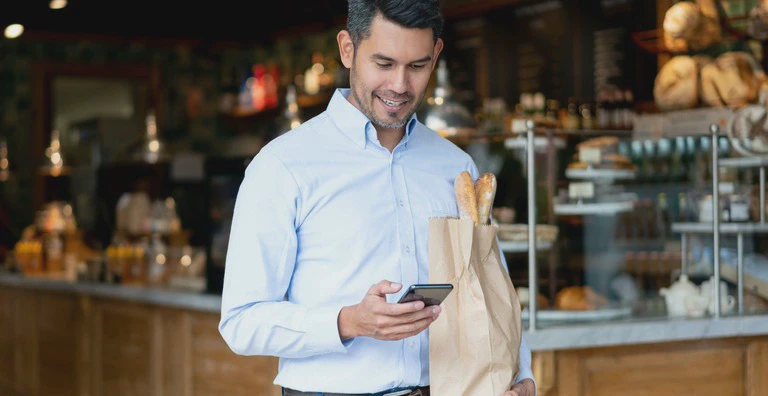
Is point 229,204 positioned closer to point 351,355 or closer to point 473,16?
point 351,355

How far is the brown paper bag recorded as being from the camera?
1676 millimetres

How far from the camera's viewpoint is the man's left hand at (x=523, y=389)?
169 cm

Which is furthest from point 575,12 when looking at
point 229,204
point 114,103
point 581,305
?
point 114,103

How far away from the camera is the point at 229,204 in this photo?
170 inches

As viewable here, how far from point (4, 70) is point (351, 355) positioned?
7792mm

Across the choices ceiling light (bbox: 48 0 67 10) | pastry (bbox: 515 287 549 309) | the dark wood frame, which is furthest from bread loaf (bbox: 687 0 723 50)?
the dark wood frame

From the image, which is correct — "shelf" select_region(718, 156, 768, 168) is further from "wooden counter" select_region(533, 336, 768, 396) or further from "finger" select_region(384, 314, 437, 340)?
"finger" select_region(384, 314, 437, 340)

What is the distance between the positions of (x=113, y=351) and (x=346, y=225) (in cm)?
386

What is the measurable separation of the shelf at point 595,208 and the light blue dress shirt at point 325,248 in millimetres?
1708

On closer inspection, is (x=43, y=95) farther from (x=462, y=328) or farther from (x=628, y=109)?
(x=462, y=328)

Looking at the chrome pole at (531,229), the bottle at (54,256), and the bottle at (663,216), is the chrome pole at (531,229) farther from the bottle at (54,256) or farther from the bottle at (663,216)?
the bottle at (54,256)

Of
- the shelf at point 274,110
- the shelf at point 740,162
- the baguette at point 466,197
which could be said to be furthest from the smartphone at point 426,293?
the shelf at point 274,110

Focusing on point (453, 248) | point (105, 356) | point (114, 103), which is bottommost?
point (105, 356)

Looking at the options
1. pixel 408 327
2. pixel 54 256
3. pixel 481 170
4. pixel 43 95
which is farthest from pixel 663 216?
pixel 43 95
